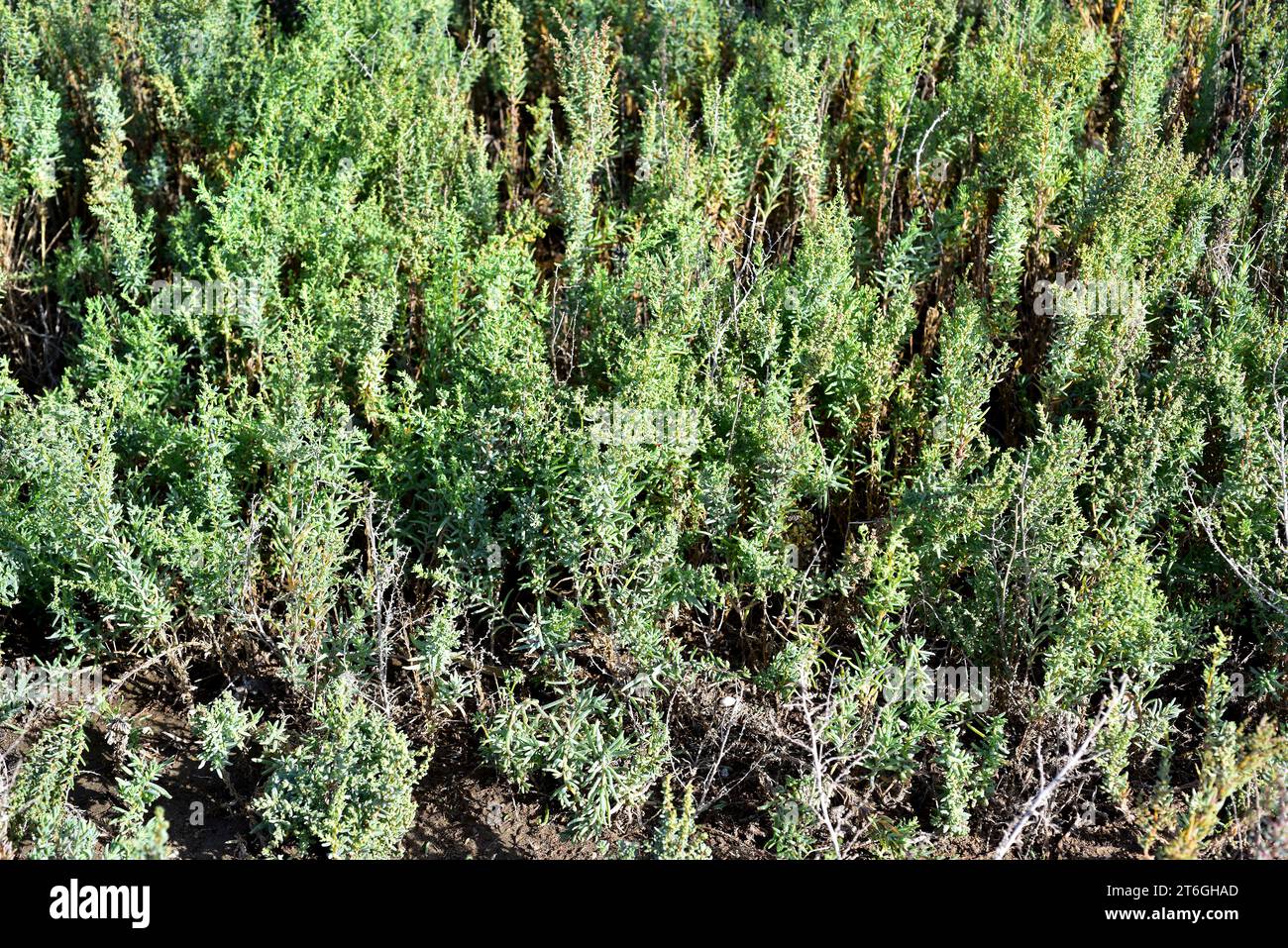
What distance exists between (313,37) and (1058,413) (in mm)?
3664

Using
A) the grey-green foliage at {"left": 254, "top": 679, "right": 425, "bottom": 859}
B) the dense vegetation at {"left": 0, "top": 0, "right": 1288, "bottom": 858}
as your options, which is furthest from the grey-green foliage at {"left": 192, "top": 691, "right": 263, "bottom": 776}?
the grey-green foliage at {"left": 254, "top": 679, "right": 425, "bottom": 859}

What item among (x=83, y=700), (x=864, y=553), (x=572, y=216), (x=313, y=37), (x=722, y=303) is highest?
(x=313, y=37)

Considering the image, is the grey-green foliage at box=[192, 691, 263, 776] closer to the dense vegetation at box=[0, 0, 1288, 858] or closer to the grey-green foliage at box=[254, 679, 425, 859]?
the dense vegetation at box=[0, 0, 1288, 858]

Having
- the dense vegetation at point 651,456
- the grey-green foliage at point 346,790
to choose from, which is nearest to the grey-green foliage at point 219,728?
the dense vegetation at point 651,456

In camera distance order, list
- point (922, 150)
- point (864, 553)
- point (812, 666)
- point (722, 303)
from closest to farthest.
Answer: point (864, 553)
point (812, 666)
point (722, 303)
point (922, 150)

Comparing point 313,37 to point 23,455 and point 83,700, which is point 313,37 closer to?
point 23,455

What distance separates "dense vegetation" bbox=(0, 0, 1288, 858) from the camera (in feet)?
13.8

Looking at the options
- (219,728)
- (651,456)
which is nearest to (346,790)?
(219,728)

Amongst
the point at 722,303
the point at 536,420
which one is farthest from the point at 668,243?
the point at 536,420

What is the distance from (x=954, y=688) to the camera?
4430 mm

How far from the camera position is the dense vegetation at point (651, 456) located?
419 centimetres

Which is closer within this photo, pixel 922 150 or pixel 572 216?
pixel 572 216

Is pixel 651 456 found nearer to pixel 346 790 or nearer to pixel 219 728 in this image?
pixel 346 790

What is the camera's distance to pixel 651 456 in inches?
175
